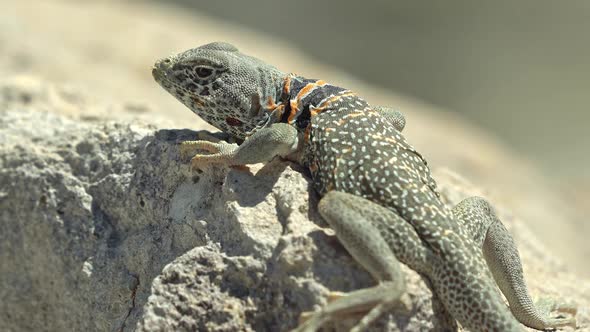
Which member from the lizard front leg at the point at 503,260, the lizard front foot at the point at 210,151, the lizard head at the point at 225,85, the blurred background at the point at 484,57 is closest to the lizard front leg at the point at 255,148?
the lizard front foot at the point at 210,151

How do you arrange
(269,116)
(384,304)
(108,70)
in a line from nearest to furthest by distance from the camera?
1. (384,304)
2. (269,116)
3. (108,70)

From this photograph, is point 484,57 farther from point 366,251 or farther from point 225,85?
point 366,251

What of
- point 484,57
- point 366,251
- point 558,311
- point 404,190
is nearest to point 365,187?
point 404,190

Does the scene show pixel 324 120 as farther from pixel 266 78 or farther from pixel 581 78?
pixel 581 78

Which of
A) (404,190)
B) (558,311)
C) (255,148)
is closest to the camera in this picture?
(404,190)

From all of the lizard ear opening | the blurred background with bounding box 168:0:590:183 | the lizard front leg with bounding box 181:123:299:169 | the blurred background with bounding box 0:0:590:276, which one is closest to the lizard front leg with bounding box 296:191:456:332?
the lizard front leg with bounding box 181:123:299:169

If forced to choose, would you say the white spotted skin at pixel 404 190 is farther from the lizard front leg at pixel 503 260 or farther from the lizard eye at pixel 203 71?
the lizard eye at pixel 203 71

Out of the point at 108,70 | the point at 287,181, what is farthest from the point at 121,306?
the point at 108,70
